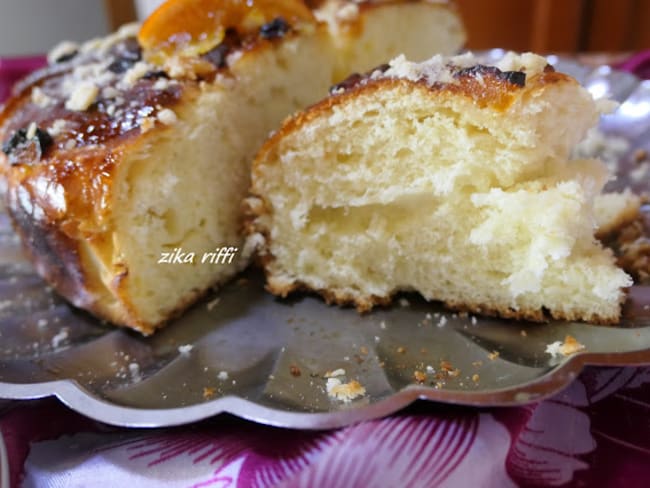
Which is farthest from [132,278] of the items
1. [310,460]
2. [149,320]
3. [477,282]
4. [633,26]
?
[633,26]

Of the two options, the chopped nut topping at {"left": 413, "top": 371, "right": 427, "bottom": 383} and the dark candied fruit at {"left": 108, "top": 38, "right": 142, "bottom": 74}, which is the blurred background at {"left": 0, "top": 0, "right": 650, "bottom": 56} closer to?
the dark candied fruit at {"left": 108, "top": 38, "right": 142, "bottom": 74}

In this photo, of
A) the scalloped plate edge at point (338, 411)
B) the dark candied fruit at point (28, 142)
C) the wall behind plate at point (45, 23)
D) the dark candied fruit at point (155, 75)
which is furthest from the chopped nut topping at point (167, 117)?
the wall behind plate at point (45, 23)

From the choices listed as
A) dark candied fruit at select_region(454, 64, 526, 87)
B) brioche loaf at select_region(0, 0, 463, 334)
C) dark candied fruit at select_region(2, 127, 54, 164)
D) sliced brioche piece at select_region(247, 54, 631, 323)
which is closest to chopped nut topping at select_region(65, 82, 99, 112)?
brioche loaf at select_region(0, 0, 463, 334)

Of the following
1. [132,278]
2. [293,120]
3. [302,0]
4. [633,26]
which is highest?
[302,0]

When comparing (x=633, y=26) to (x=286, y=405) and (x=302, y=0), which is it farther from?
(x=286, y=405)

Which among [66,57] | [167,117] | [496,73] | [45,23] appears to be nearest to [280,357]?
[167,117]

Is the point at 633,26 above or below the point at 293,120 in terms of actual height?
below

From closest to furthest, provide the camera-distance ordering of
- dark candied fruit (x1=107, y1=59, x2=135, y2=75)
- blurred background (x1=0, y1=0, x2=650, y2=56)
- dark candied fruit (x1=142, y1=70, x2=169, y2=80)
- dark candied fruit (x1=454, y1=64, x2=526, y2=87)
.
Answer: dark candied fruit (x1=454, y1=64, x2=526, y2=87) → dark candied fruit (x1=142, y1=70, x2=169, y2=80) → dark candied fruit (x1=107, y1=59, x2=135, y2=75) → blurred background (x1=0, y1=0, x2=650, y2=56)
